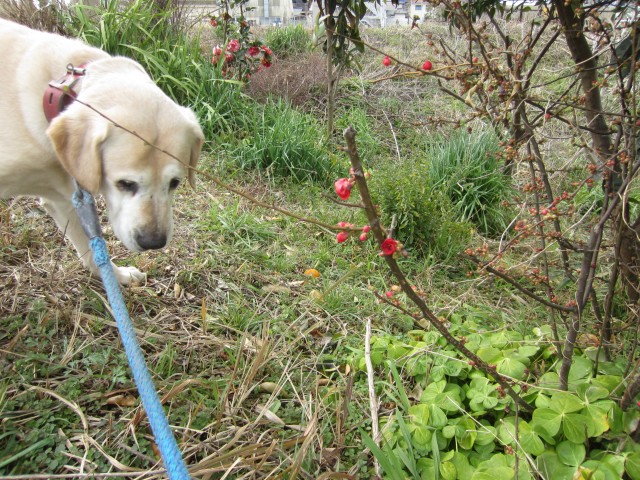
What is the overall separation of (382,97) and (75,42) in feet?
13.9

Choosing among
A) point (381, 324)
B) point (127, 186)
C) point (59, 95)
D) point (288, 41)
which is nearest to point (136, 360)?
point (127, 186)

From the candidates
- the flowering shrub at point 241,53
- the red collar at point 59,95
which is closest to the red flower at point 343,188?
the red collar at point 59,95

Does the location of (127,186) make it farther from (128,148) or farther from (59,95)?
(59,95)

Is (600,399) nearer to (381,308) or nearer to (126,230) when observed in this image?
(381,308)

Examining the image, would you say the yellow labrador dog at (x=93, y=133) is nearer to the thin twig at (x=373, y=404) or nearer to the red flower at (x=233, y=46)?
the thin twig at (x=373, y=404)

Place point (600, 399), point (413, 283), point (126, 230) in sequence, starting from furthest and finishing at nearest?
point (413, 283) → point (126, 230) → point (600, 399)

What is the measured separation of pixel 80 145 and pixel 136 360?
0.95m

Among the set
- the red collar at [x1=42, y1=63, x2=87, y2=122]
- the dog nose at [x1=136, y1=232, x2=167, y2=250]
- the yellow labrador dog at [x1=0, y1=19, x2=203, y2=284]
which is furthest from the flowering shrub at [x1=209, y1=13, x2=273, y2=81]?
the dog nose at [x1=136, y1=232, x2=167, y2=250]

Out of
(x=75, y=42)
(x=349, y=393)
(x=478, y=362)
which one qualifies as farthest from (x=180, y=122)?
(x=478, y=362)

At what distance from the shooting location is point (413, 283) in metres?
2.78

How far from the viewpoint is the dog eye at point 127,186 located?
1850 mm

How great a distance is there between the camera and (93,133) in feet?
5.70

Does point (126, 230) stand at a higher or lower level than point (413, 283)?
higher

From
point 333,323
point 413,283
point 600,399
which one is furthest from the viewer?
point 413,283
